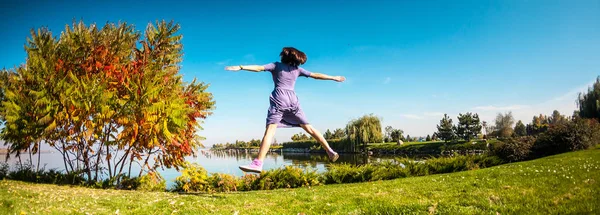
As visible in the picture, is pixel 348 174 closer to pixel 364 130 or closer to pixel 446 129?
pixel 364 130

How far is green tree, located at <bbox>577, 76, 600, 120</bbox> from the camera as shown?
42031mm

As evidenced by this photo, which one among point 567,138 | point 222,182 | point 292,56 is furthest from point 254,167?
point 567,138

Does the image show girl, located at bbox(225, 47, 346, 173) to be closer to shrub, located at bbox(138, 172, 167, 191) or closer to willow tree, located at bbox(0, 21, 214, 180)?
willow tree, located at bbox(0, 21, 214, 180)

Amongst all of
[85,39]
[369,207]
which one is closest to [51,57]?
[85,39]

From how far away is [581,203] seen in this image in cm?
367

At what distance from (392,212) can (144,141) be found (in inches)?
385

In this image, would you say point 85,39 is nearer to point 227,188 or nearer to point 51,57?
point 51,57

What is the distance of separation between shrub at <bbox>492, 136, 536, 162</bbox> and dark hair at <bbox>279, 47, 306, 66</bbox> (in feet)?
57.5

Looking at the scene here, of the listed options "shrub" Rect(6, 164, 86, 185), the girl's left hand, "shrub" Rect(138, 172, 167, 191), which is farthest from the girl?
"shrub" Rect(6, 164, 86, 185)

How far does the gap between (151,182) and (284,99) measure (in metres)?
8.71

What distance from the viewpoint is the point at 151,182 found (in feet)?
38.7

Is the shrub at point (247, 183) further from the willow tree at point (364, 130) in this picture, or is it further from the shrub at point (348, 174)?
the willow tree at point (364, 130)

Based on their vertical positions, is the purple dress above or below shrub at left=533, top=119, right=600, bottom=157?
above

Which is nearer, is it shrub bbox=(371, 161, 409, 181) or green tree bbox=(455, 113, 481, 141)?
shrub bbox=(371, 161, 409, 181)
